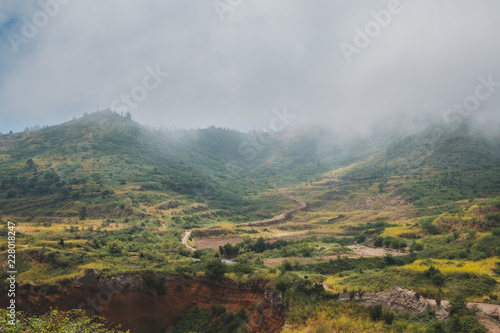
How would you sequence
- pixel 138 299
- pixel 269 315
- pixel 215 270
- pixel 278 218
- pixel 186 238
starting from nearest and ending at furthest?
pixel 269 315
pixel 138 299
pixel 215 270
pixel 186 238
pixel 278 218

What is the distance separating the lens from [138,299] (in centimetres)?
2917

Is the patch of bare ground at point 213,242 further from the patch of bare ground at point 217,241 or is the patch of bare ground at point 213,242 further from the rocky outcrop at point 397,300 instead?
the rocky outcrop at point 397,300

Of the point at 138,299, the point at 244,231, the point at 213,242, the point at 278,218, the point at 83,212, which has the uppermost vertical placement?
the point at 83,212

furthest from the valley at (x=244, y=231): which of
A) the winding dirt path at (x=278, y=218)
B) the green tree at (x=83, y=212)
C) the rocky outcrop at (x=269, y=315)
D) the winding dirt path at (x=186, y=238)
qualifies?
the winding dirt path at (x=186, y=238)

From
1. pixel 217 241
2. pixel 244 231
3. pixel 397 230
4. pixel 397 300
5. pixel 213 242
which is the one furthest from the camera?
pixel 244 231

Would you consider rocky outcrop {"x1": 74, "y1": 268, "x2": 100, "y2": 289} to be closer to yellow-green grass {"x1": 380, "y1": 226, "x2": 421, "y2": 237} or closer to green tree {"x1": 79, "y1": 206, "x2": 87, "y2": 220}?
green tree {"x1": 79, "y1": 206, "x2": 87, "y2": 220}

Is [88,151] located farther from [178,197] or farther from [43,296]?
[43,296]

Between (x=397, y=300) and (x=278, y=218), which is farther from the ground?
(x=278, y=218)

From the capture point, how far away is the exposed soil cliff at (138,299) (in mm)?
28156

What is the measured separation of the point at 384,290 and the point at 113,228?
5316cm

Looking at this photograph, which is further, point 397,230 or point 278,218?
point 278,218

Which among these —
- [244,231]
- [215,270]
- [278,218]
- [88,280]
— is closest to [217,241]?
[244,231]

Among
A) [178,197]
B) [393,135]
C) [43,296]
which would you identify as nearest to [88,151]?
[178,197]

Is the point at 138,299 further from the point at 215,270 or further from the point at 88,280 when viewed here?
the point at 215,270
